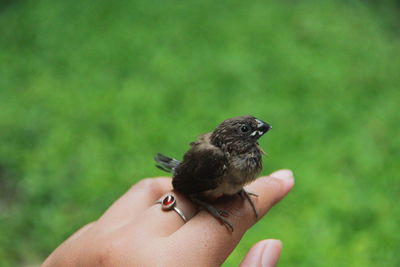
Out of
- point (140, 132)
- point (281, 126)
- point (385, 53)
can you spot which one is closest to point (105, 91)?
point (140, 132)

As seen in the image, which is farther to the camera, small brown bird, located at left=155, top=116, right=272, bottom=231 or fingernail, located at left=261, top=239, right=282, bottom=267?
small brown bird, located at left=155, top=116, right=272, bottom=231

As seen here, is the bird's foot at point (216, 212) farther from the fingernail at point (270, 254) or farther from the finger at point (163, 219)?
the fingernail at point (270, 254)

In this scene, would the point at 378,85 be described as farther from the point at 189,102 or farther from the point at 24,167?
the point at 24,167

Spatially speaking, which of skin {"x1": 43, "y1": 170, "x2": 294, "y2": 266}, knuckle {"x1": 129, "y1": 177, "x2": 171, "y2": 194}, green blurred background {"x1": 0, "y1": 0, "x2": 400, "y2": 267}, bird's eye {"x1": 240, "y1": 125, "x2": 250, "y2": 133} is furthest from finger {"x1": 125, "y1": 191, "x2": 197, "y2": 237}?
green blurred background {"x1": 0, "y1": 0, "x2": 400, "y2": 267}

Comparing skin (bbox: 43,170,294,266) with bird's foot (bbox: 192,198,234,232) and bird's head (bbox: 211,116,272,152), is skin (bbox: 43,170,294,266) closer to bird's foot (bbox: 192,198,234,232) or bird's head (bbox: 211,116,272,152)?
bird's foot (bbox: 192,198,234,232)

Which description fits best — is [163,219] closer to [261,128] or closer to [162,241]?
[162,241]

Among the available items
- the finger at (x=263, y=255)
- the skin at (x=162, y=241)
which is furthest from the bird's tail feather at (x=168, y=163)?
the finger at (x=263, y=255)
